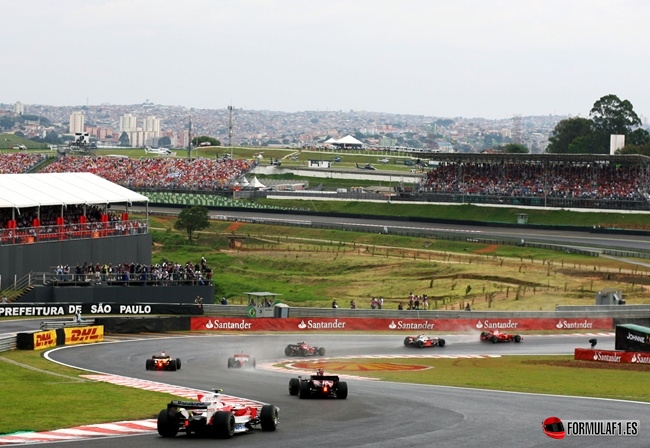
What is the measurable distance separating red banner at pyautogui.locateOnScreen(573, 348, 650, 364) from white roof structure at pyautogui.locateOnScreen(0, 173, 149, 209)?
32.6m

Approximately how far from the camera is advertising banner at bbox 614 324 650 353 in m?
48.0

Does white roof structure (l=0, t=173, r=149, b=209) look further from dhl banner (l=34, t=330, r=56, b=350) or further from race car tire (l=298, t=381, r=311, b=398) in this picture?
race car tire (l=298, t=381, r=311, b=398)

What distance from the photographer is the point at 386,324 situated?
63.3m

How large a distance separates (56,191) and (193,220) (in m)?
38.9

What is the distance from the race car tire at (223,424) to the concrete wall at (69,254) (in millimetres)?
39296

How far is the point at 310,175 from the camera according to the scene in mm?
174750

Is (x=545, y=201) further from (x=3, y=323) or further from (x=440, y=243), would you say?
(x=3, y=323)

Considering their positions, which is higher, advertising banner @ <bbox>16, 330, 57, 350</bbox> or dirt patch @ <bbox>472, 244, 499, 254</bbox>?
dirt patch @ <bbox>472, 244, 499, 254</bbox>

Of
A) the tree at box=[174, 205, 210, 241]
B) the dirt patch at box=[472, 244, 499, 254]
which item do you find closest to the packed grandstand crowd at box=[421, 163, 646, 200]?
the dirt patch at box=[472, 244, 499, 254]

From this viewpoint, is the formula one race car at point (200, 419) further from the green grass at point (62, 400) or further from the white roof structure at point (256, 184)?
the white roof structure at point (256, 184)

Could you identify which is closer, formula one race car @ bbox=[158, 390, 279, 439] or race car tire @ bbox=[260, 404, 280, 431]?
formula one race car @ bbox=[158, 390, 279, 439]
